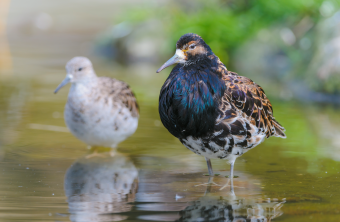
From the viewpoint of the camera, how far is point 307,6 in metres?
14.1

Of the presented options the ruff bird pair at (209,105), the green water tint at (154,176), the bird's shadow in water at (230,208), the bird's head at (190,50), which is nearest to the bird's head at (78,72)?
the green water tint at (154,176)

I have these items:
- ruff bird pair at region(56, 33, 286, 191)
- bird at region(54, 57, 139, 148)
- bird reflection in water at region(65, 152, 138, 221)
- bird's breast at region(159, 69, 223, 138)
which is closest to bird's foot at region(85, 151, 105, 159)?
bird reflection in water at region(65, 152, 138, 221)

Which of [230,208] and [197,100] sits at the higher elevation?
[197,100]

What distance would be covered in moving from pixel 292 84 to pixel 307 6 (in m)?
3.31

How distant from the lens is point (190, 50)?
16.5 feet

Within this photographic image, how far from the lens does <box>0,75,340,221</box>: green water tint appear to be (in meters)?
4.63

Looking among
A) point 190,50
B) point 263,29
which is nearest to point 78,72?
point 190,50

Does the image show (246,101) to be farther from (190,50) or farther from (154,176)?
(154,176)

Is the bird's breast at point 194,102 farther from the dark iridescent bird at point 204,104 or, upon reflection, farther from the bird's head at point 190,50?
the bird's head at point 190,50

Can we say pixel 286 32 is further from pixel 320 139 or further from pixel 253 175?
pixel 253 175

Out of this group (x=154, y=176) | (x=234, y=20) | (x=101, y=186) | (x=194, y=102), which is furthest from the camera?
(x=234, y=20)

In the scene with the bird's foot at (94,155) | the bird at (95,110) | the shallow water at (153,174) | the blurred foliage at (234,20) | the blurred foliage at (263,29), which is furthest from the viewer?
the blurred foliage at (234,20)

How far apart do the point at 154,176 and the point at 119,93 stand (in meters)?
1.60

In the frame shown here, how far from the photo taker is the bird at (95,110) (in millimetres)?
6438
